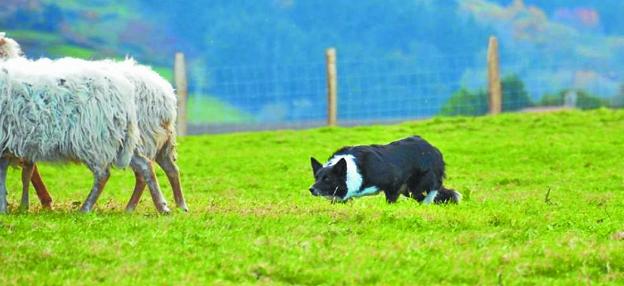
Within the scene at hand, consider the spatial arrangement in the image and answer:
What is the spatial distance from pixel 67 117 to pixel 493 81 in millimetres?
18032

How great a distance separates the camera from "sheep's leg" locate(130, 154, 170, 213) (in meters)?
11.1

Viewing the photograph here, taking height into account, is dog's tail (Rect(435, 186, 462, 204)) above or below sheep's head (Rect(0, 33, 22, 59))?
below

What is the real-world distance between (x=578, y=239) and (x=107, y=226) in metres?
3.90

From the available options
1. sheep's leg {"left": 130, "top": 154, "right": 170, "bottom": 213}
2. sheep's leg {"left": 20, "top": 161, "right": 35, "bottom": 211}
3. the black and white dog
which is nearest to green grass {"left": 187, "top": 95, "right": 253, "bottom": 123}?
the black and white dog

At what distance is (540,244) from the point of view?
9133 millimetres

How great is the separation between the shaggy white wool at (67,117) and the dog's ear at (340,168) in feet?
7.44

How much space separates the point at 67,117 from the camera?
10742mm

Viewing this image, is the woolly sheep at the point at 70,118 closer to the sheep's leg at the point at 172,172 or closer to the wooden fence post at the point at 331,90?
the sheep's leg at the point at 172,172

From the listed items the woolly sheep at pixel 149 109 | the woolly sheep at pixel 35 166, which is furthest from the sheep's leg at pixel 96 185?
the woolly sheep at pixel 35 166

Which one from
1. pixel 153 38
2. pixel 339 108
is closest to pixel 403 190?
pixel 339 108

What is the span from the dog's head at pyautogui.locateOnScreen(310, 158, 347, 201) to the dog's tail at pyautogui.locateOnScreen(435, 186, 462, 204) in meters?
1.15

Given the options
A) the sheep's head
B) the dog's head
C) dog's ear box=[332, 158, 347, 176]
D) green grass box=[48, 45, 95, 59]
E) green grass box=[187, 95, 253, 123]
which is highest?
the sheep's head

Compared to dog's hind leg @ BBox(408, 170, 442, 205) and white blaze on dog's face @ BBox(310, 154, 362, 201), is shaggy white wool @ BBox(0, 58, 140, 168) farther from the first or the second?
dog's hind leg @ BBox(408, 170, 442, 205)

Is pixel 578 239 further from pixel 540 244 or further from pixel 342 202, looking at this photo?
pixel 342 202
